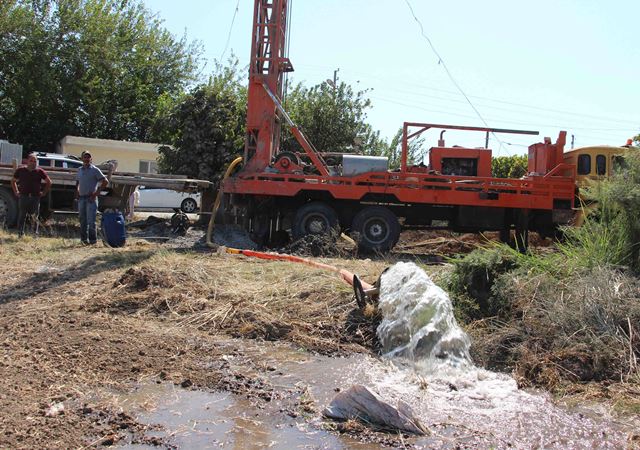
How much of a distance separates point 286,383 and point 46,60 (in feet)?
94.4

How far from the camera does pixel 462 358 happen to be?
5.78 m

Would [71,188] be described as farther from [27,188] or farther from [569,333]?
[569,333]

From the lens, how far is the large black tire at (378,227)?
1314 centimetres

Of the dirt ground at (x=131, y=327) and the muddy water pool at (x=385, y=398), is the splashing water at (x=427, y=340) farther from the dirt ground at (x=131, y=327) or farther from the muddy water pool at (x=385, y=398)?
the dirt ground at (x=131, y=327)

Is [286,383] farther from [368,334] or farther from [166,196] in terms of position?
[166,196]

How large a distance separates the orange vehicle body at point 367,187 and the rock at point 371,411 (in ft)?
28.2

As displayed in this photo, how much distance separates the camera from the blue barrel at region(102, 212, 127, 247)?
11.5 meters

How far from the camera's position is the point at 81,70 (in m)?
31.0

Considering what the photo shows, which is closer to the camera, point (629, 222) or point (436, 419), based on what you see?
point (436, 419)

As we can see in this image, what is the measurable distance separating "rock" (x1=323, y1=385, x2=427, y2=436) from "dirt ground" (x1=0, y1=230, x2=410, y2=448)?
612mm

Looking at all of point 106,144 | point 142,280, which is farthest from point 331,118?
point 142,280

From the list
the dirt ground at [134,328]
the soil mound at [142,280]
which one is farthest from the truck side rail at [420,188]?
the soil mound at [142,280]

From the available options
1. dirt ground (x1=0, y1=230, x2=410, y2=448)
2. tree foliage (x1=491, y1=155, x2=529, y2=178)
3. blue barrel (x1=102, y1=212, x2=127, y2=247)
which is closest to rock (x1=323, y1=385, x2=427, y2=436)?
dirt ground (x1=0, y1=230, x2=410, y2=448)

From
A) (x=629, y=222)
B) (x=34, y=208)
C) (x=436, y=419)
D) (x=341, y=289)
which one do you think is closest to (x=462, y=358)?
(x=436, y=419)
